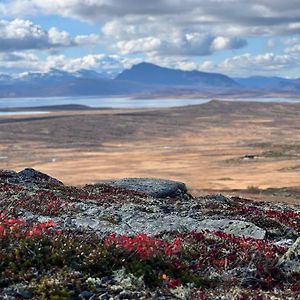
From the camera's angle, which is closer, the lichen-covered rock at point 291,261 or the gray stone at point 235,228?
the lichen-covered rock at point 291,261

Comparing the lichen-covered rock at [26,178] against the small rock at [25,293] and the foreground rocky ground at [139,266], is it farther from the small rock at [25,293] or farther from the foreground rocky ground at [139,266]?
the small rock at [25,293]

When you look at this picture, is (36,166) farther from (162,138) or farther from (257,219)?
(257,219)

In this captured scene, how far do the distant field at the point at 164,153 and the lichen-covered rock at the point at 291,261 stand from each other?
2379 inches

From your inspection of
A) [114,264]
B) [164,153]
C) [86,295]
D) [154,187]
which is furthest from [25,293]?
[164,153]

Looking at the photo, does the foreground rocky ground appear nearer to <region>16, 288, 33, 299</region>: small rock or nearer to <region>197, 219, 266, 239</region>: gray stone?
<region>16, 288, 33, 299</region>: small rock

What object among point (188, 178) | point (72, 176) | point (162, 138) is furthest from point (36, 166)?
point (162, 138)

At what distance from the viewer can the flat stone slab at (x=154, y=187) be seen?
1128 inches

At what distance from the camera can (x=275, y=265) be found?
10.9 metres

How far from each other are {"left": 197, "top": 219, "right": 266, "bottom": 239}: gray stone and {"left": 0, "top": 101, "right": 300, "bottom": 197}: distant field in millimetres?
54965

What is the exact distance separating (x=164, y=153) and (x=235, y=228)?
364ft

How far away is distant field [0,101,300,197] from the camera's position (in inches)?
3484

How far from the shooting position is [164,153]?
127188 millimetres

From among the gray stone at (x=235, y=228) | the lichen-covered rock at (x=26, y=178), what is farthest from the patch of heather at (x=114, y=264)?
the lichen-covered rock at (x=26, y=178)

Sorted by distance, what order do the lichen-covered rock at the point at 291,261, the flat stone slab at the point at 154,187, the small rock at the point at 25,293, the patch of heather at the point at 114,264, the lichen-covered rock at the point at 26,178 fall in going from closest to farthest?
1. the small rock at the point at 25,293
2. the patch of heather at the point at 114,264
3. the lichen-covered rock at the point at 291,261
4. the lichen-covered rock at the point at 26,178
5. the flat stone slab at the point at 154,187
